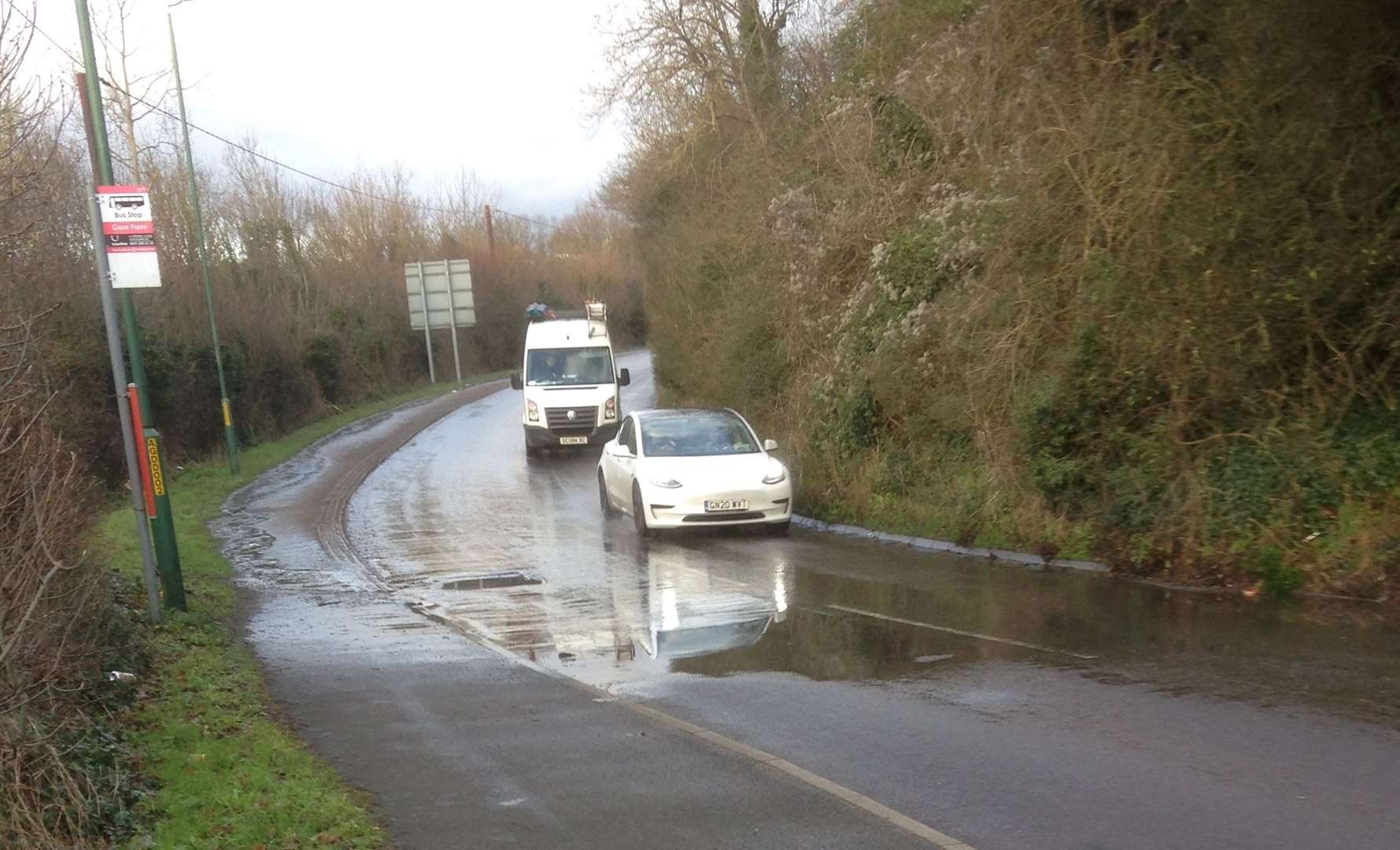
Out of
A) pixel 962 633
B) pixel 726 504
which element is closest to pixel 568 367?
pixel 726 504

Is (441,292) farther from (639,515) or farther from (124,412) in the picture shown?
(124,412)

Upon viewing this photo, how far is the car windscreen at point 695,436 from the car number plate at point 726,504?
3.69 ft

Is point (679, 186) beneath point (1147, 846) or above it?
above

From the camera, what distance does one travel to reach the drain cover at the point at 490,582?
45.4 feet

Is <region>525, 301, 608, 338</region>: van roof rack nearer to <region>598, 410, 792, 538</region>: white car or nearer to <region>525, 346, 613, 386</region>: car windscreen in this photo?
<region>525, 346, 613, 386</region>: car windscreen

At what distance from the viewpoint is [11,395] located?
669cm

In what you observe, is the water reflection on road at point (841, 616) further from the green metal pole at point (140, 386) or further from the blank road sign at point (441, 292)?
the blank road sign at point (441, 292)

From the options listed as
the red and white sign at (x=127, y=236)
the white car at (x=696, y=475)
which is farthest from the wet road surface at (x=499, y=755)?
the white car at (x=696, y=475)

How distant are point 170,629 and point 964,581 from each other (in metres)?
7.36

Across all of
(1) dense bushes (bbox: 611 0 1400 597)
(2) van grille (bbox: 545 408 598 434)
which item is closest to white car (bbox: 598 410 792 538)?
(1) dense bushes (bbox: 611 0 1400 597)

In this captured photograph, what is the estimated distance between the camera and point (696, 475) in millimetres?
16203

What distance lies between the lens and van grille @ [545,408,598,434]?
28.1 m

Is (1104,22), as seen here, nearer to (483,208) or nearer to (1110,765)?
(1110,765)

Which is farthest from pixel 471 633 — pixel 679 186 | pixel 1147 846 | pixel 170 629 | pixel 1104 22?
pixel 679 186
